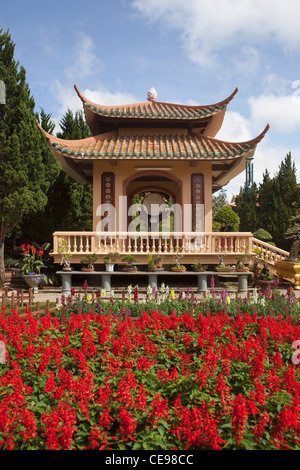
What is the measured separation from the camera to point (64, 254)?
36.7 ft

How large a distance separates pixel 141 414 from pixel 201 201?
1090cm

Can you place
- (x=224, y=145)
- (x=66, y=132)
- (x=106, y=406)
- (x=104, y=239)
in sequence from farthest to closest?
(x=66, y=132)
(x=224, y=145)
(x=104, y=239)
(x=106, y=406)

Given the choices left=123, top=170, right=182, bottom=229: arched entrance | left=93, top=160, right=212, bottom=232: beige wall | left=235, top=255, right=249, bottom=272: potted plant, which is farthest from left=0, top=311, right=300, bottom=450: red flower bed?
left=123, top=170, right=182, bottom=229: arched entrance

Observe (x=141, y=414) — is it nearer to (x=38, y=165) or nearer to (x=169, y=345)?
(x=169, y=345)

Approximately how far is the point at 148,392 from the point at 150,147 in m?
10.8

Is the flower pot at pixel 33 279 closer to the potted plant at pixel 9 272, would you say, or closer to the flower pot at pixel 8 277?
the potted plant at pixel 9 272

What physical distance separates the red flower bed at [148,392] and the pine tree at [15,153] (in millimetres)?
8232

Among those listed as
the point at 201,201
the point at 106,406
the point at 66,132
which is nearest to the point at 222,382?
the point at 106,406

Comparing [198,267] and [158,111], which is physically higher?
[158,111]

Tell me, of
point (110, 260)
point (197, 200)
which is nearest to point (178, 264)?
point (110, 260)

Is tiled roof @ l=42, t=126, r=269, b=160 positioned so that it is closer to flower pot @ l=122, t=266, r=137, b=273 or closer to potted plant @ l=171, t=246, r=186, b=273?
potted plant @ l=171, t=246, r=186, b=273

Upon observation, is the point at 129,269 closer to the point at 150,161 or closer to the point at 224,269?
the point at 224,269

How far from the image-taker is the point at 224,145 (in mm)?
12922

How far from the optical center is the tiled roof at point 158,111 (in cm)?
1343
